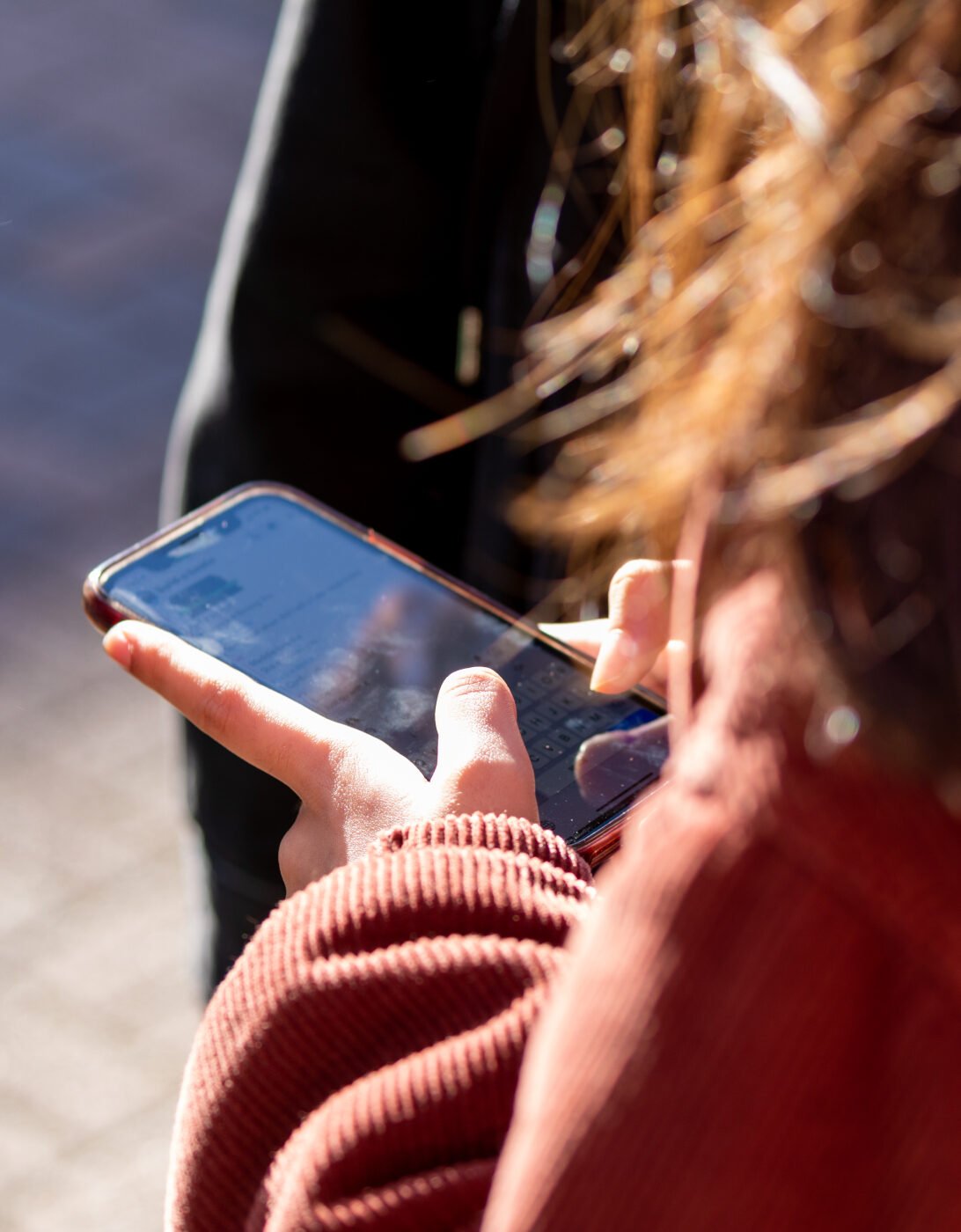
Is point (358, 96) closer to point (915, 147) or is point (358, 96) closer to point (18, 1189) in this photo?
point (915, 147)

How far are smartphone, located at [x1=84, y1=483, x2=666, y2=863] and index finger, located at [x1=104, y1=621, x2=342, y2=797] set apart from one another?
0.07m

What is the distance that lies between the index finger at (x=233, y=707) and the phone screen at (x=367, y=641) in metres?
0.07

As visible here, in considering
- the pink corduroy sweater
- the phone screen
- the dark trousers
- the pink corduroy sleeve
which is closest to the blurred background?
the dark trousers

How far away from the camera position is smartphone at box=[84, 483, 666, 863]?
950mm

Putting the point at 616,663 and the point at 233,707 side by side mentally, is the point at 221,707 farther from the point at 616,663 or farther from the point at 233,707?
the point at 616,663

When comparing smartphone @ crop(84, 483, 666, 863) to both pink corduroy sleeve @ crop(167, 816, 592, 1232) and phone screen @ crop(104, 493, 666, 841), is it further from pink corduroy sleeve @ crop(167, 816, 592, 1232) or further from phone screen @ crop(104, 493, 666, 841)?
pink corduroy sleeve @ crop(167, 816, 592, 1232)

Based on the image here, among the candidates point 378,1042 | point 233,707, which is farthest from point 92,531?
point 378,1042

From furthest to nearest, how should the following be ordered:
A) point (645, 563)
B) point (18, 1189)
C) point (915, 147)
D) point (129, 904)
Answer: point (129, 904) < point (18, 1189) < point (645, 563) < point (915, 147)

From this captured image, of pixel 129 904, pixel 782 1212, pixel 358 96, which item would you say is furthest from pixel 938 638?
pixel 129 904

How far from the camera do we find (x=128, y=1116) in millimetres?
1821

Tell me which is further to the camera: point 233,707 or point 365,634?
point 365,634

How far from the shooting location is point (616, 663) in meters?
0.93

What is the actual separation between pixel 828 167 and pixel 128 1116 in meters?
1.69

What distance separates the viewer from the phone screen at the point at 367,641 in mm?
951
